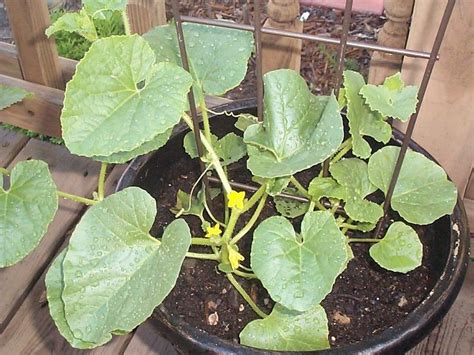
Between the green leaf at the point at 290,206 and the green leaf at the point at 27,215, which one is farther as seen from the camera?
the green leaf at the point at 290,206

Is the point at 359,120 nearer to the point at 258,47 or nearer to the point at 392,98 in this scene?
the point at 392,98

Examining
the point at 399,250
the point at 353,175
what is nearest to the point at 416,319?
the point at 399,250

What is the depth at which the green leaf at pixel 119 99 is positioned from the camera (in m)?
0.70

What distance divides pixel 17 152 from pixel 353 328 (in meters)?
0.94

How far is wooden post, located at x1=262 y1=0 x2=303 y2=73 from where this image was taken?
4.09 feet

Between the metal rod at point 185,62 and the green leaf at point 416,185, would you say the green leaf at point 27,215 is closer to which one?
the metal rod at point 185,62

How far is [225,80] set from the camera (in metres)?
0.89

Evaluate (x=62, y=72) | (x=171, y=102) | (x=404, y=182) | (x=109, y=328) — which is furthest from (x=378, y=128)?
(x=62, y=72)

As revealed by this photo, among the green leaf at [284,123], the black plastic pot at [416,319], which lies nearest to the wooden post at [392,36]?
the black plastic pot at [416,319]

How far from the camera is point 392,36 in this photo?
1.20 meters

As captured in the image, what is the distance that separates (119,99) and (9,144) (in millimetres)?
924

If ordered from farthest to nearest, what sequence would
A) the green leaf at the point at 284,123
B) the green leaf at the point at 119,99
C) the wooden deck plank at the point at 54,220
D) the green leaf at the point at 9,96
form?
1. the wooden deck plank at the point at 54,220
2. the green leaf at the point at 9,96
3. the green leaf at the point at 284,123
4. the green leaf at the point at 119,99

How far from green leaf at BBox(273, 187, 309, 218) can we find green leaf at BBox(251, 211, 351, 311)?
6.7 inches

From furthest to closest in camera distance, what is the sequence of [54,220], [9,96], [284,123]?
[54,220], [9,96], [284,123]
